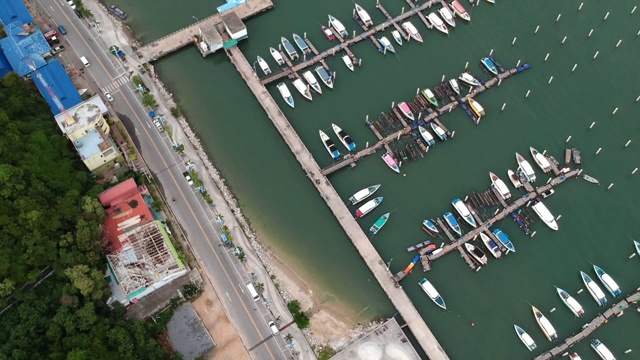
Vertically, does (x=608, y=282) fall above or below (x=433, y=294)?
below

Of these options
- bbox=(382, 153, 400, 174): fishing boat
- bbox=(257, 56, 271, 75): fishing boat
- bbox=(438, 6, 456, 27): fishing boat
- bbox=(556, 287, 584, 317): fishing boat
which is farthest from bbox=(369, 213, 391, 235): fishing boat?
bbox=(438, 6, 456, 27): fishing boat

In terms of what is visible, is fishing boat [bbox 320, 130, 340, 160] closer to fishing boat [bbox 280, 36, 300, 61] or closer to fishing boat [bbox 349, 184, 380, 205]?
fishing boat [bbox 349, 184, 380, 205]

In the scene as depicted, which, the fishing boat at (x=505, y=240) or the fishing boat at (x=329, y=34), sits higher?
the fishing boat at (x=329, y=34)

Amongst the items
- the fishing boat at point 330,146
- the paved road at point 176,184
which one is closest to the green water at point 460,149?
the fishing boat at point 330,146

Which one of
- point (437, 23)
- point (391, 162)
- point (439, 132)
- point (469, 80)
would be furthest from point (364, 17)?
point (391, 162)

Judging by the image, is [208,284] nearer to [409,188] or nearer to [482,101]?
[409,188]

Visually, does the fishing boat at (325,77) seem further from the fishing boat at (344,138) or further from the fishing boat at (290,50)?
the fishing boat at (344,138)

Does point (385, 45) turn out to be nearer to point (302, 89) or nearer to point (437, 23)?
point (437, 23)
